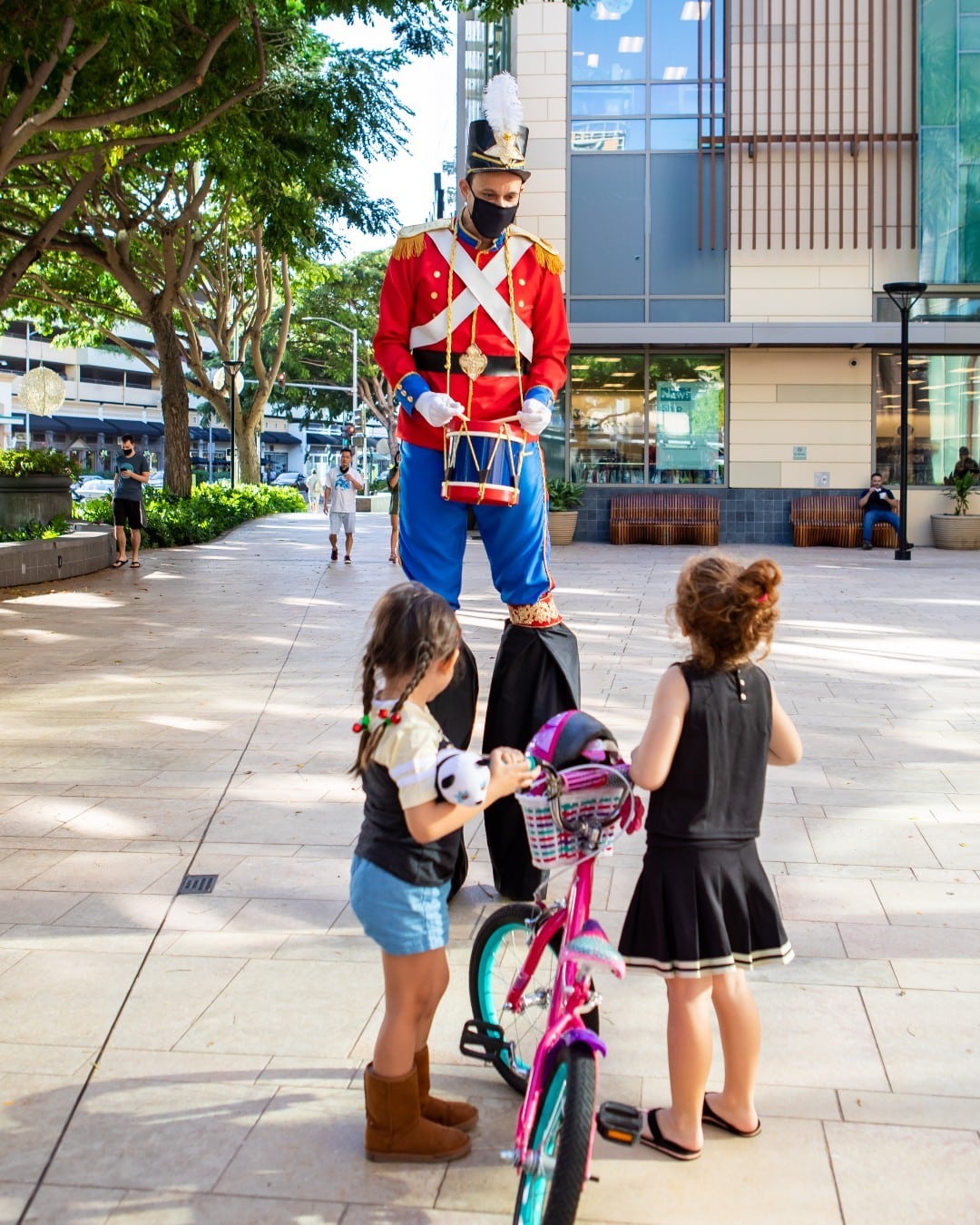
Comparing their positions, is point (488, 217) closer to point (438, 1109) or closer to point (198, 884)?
point (198, 884)

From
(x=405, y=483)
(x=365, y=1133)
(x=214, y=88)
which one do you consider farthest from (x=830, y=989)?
(x=214, y=88)

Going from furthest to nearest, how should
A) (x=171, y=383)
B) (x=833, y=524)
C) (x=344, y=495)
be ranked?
(x=171, y=383), (x=833, y=524), (x=344, y=495)

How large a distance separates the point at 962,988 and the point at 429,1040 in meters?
1.48

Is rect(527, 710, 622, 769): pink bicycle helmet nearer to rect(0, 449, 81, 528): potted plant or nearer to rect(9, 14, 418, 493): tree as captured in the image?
rect(9, 14, 418, 493): tree

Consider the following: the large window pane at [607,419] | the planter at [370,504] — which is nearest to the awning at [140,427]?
the planter at [370,504]

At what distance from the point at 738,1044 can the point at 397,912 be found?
795 millimetres

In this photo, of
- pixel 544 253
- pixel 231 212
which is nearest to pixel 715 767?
pixel 544 253

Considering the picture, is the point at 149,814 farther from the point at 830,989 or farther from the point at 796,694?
the point at 796,694

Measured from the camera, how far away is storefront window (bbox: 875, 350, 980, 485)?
22312 millimetres

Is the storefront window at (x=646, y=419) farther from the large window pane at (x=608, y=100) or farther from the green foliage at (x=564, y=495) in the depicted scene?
the large window pane at (x=608, y=100)

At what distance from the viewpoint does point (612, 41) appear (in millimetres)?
22156

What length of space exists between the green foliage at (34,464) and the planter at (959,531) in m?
13.1

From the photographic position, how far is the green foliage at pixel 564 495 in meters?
21.6

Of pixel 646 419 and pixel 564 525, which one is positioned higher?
A: pixel 646 419
